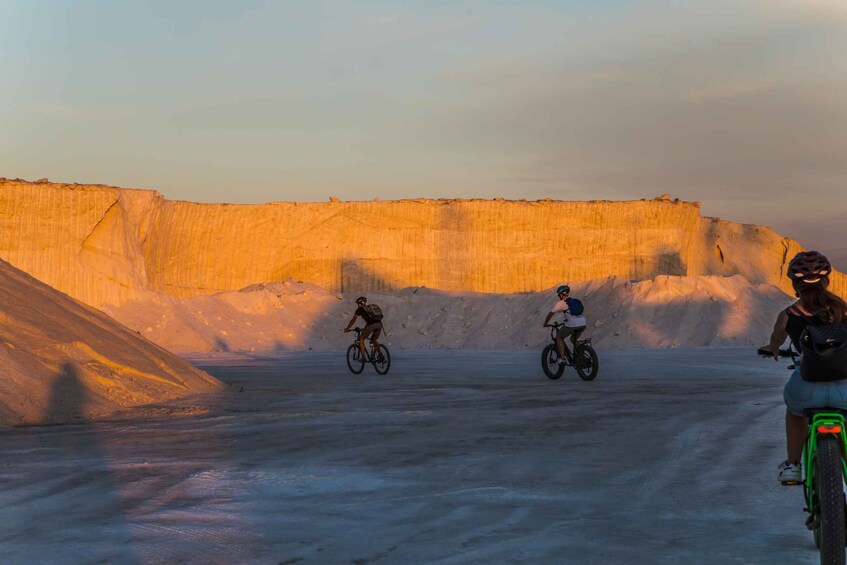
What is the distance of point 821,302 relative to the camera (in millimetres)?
5293

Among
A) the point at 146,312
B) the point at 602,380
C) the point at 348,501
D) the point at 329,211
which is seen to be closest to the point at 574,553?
the point at 348,501

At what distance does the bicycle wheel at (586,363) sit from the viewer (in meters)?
19.5

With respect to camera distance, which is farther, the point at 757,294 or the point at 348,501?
the point at 757,294

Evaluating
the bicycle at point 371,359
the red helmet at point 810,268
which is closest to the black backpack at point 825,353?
the red helmet at point 810,268

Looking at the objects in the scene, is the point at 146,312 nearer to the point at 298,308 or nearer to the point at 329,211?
the point at 298,308

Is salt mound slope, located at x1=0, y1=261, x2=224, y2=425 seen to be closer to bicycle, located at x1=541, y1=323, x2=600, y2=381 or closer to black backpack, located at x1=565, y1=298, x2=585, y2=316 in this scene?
bicycle, located at x1=541, y1=323, x2=600, y2=381

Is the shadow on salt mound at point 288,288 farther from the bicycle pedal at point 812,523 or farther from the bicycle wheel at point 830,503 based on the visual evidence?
the bicycle wheel at point 830,503

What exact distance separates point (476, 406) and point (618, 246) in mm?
49369

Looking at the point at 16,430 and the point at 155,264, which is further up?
the point at 155,264

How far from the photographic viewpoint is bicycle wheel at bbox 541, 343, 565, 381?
65.6ft

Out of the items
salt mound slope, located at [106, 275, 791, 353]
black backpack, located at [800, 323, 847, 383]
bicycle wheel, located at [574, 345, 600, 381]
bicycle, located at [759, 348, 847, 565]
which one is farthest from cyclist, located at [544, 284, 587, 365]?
salt mound slope, located at [106, 275, 791, 353]

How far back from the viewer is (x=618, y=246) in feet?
204

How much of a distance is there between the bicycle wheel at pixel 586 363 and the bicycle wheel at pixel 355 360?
17.1ft

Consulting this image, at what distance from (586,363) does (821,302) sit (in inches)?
562
